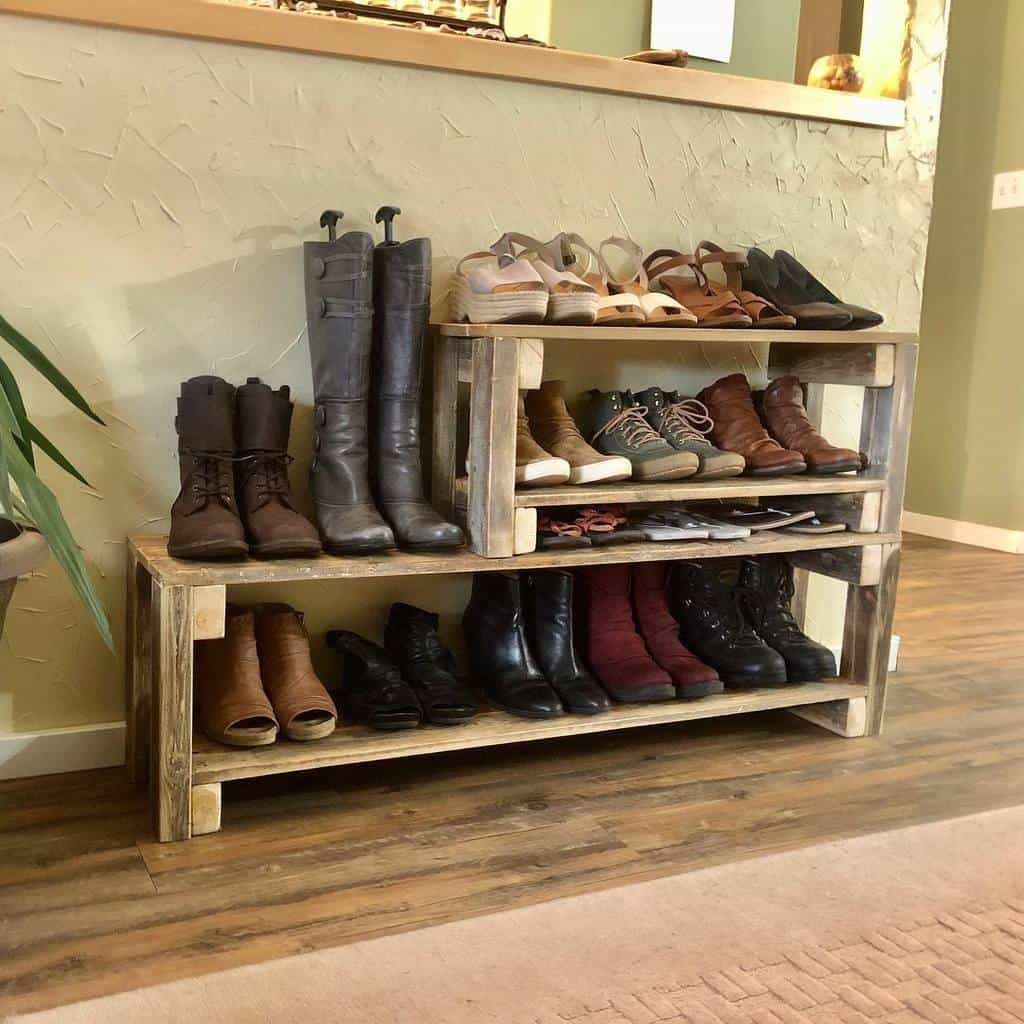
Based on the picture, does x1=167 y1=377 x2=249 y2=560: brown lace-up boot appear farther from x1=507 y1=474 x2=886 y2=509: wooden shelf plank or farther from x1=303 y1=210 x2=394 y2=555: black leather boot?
x1=507 y1=474 x2=886 y2=509: wooden shelf plank

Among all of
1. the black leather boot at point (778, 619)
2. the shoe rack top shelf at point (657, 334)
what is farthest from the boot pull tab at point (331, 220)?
the black leather boot at point (778, 619)

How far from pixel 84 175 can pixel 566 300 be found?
2.62 ft

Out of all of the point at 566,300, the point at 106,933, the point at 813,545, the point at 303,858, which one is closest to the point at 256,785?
the point at 303,858

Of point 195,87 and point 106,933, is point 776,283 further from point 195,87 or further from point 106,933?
point 106,933

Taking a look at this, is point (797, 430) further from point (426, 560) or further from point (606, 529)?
point (426, 560)

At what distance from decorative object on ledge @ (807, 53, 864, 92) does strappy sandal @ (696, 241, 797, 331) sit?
47cm

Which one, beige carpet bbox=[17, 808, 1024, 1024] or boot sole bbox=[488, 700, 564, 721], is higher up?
boot sole bbox=[488, 700, 564, 721]

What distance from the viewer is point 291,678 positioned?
73.5 inches

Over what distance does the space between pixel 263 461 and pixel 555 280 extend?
1.89ft

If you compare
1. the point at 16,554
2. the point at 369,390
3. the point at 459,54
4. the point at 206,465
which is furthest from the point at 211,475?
the point at 459,54

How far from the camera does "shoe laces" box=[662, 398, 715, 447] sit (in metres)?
2.17

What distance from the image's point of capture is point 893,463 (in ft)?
7.27

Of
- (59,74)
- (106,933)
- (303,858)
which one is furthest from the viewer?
(59,74)

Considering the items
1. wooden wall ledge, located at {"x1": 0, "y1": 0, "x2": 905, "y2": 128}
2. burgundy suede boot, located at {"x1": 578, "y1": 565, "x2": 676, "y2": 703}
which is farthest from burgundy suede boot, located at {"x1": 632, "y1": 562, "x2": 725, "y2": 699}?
wooden wall ledge, located at {"x1": 0, "y1": 0, "x2": 905, "y2": 128}
